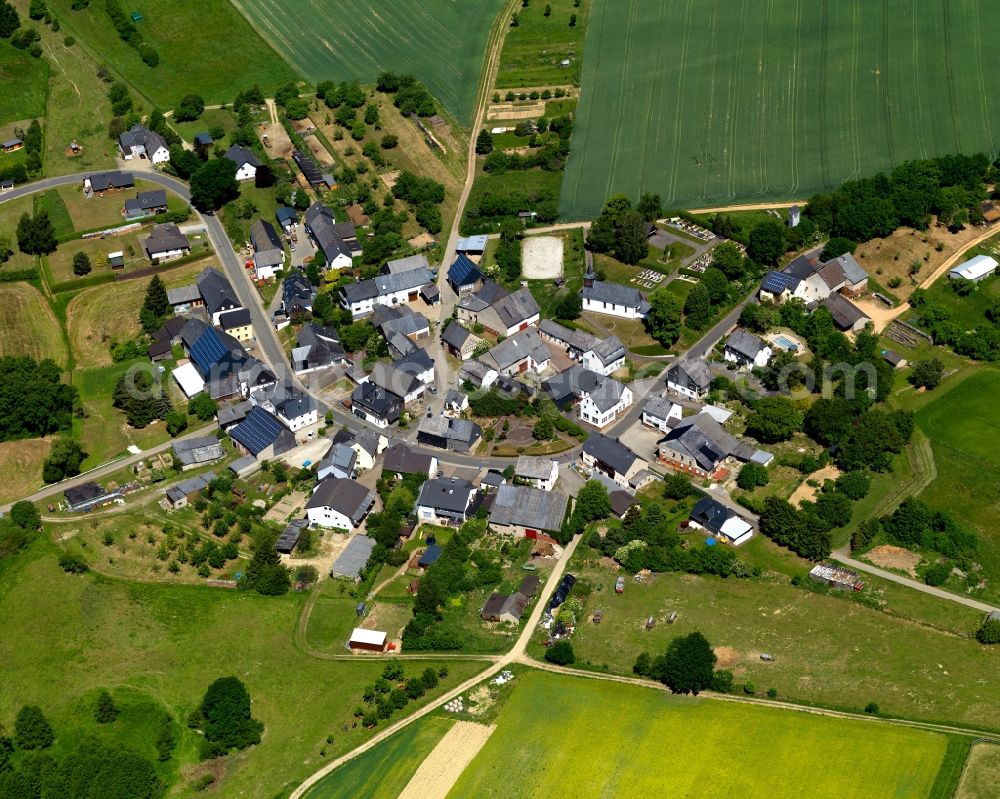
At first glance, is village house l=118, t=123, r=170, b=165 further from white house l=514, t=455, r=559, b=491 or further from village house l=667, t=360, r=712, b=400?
village house l=667, t=360, r=712, b=400

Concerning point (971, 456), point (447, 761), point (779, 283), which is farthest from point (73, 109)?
point (971, 456)

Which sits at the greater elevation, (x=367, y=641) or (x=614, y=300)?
(x=614, y=300)

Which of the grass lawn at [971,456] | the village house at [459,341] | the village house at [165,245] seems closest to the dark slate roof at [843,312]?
the grass lawn at [971,456]

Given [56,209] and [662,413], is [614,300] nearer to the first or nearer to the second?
[662,413]

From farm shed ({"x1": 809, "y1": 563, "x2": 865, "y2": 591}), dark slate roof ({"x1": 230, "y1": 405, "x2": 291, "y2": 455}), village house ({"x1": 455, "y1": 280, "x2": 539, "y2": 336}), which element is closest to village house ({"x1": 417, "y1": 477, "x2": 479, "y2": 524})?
dark slate roof ({"x1": 230, "y1": 405, "x2": 291, "y2": 455})

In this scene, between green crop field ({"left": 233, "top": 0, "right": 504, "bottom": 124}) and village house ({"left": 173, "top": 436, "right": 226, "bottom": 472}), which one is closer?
village house ({"left": 173, "top": 436, "right": 226, "bottom": 472})

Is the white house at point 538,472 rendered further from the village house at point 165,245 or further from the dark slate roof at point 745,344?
the village house at point 165,245
